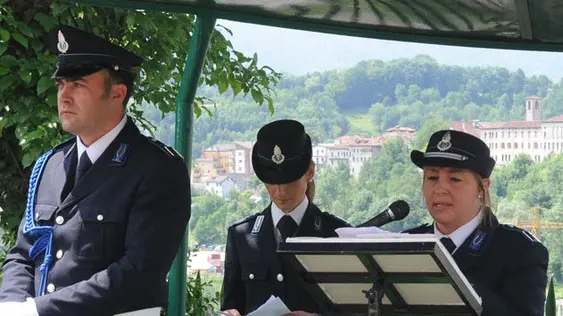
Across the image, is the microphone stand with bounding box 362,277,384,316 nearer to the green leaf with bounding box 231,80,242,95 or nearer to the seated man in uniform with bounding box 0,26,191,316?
the seated man in uniform with bounding box 0,26,191,316

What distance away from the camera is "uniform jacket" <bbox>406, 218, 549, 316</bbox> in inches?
167


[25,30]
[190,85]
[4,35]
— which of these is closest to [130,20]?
[25,30]

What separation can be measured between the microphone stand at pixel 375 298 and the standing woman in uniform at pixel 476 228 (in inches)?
26.2

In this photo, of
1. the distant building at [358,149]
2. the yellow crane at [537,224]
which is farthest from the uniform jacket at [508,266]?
the distant building at [358,149]

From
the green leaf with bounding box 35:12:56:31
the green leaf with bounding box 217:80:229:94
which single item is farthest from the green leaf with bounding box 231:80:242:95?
the green leaf with bounding box 35:12:56:31

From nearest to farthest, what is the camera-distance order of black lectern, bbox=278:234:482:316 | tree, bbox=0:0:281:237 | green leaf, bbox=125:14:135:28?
black lectern, bbox=278:234:482:316 < tree, bbox=0:0:281:237 < green leaf, bbox=125:14:135:28

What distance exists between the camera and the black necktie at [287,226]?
15.4 ft

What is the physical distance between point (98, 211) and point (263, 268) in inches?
32.2

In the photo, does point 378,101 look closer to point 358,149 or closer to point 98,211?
point 358,149

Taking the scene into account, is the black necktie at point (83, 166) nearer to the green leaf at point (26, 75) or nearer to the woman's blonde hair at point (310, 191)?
the woman's blonde hair at point (310, 191)

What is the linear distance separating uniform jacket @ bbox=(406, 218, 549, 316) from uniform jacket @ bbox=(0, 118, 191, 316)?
3.47ft

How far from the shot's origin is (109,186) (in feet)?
13.9

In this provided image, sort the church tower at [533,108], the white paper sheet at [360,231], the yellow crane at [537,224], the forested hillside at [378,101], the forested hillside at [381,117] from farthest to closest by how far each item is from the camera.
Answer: the church tower at [533,108] < the forested hillside at [378,101] < the yellow crane at [537,224] < the forested hillside at [381,117] < the white paper sheet at [360,231]

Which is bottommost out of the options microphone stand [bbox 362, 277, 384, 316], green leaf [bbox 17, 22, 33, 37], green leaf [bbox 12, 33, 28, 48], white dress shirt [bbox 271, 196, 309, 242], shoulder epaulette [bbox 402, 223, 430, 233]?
microphone stand [bbox 362, 277, 384, 316]
